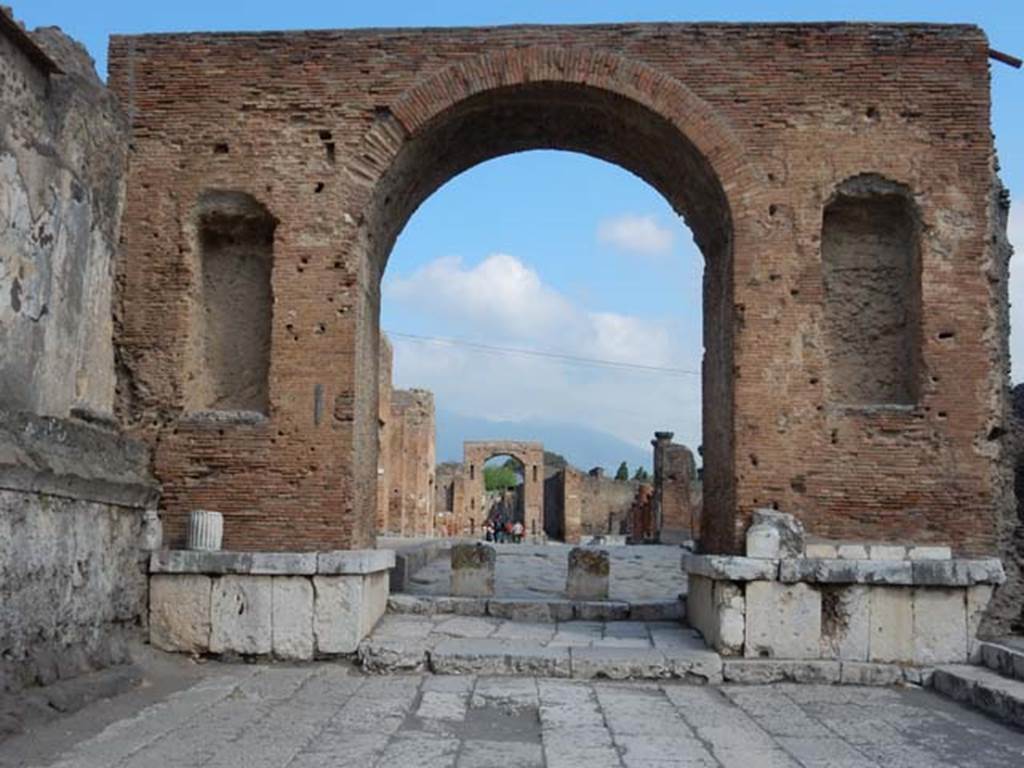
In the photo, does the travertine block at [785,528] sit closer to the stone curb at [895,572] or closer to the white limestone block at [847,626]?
the stone curb at [895,572]

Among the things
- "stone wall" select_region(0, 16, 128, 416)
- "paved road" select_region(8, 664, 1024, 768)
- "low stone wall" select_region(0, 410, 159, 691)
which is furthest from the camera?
"stone wall" select_region(0, 16, 128, 416)

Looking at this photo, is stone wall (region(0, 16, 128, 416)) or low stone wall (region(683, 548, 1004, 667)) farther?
low stone wall (region(683, 548, 1004, 667))

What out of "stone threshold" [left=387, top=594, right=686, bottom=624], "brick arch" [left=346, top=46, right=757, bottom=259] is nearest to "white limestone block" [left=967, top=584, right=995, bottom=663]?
"stone threshold" [left=387, top=594, right=686, bottom=624]

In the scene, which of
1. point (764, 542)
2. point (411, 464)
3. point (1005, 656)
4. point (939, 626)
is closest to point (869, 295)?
point (764, 542)

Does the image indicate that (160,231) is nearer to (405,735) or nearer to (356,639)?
(356,639)

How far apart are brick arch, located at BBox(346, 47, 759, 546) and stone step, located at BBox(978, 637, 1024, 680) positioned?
2151 millimetres

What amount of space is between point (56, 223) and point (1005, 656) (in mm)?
7525

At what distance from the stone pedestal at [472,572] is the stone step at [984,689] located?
4363 millimetres

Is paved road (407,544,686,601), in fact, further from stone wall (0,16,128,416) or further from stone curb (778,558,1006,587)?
stone wall (0,16,128,416)

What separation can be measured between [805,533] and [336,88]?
18.1 feet

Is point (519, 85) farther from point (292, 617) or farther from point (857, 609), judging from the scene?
point (857, 609)

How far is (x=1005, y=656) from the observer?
7902 mm

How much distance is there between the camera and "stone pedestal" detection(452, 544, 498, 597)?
1091cm

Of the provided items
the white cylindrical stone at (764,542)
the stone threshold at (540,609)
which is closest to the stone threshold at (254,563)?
the stone threshold at (540,609)
